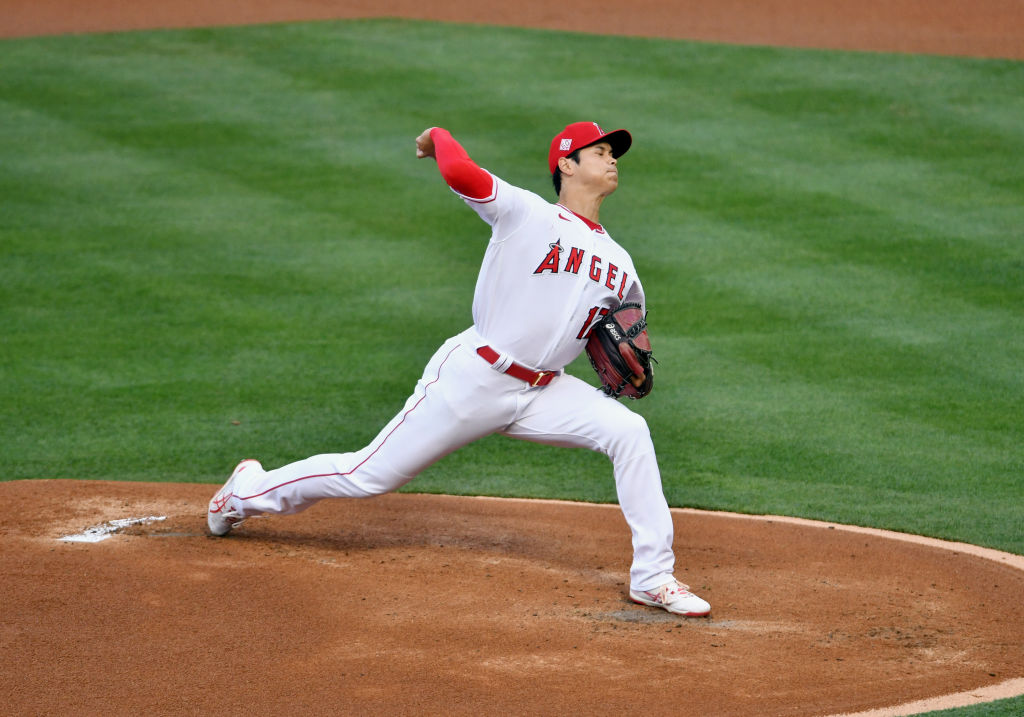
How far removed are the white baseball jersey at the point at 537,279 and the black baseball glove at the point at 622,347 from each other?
83 mm

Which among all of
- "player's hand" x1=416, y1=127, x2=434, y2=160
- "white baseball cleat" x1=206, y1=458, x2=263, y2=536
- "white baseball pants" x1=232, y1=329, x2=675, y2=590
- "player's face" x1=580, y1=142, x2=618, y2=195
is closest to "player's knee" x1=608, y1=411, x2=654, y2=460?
"white baseball pants" x1=232, y1=329, x2=675, y2=590

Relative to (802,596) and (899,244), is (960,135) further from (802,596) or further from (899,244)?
(802,596)

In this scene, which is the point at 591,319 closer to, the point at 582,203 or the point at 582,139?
the point at 582,203

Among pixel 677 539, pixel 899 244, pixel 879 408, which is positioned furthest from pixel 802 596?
pixel 899 244

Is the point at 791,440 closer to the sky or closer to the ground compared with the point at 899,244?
closer to the ground

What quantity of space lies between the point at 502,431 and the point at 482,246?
18.2ft

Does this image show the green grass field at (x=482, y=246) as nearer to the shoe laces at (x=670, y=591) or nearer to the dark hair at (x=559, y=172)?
the shoe laces at (x=670, y=591)

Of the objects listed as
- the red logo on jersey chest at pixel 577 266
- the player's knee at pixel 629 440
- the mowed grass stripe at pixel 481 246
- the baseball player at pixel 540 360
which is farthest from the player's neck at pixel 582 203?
the mowed grass stripe at pixel 481 246

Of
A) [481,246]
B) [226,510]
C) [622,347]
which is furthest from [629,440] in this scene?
[481,246]

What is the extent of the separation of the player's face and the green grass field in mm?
2000

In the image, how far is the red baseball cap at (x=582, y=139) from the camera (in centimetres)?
522

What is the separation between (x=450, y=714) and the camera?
401 centimetres

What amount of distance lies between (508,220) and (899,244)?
610 centimetres

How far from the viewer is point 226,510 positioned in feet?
18.2
